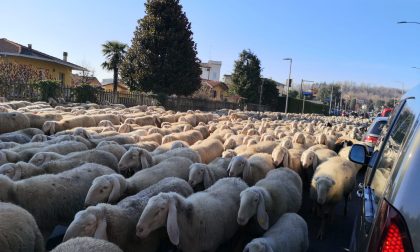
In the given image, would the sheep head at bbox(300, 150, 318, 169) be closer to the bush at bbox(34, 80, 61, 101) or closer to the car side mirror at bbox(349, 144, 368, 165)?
the car side mirror at bbox(349, 144, 368, 165)

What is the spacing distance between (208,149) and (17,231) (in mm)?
6759

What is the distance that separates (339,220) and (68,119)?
29.9ft

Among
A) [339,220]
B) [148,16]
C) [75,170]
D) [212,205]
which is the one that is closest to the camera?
[212,205]

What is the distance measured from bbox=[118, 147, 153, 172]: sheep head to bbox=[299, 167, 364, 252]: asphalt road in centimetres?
326

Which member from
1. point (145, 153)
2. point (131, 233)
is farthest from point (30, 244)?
point (145, 153)

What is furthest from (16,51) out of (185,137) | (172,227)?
(172,227)

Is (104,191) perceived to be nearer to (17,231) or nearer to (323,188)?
(17,231)

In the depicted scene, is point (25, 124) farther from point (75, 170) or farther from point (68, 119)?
point (75, 170)

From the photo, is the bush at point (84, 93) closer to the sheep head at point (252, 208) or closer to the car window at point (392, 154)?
the sheep head at point (252, 208)

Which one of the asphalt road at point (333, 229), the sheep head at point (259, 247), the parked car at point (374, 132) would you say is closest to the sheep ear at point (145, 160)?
the asphalt road at point (333, 229)

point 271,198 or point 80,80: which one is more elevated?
point 80,80

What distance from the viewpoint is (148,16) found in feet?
116

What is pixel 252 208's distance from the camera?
5.90 m

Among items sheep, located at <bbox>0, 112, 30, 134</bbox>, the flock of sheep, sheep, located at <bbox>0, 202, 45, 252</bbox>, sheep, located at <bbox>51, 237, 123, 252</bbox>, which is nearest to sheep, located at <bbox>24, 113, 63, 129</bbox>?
sheep, located at <bbox>0, 112, 30, 134</bbox>
